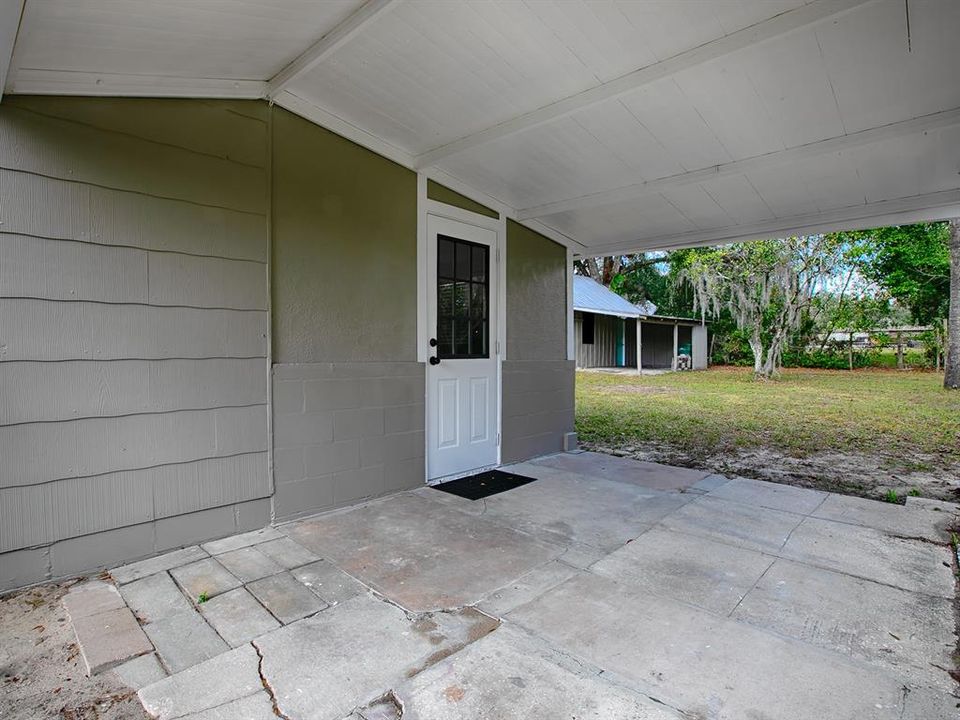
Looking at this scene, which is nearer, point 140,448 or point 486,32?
point 486,32

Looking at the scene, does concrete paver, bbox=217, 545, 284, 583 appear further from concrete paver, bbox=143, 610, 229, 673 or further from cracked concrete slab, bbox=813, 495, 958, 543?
cracked concrete slab, bbox=813, 495, 958, 543

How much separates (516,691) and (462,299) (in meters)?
3.11

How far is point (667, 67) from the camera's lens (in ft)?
8.32

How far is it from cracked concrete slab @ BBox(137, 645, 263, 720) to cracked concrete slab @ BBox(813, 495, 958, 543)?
342 centimetres

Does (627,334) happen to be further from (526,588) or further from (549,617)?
(549,617)

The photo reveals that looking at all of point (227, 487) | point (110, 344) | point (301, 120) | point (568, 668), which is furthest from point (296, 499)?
point (301, 120)

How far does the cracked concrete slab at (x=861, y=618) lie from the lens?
181cm

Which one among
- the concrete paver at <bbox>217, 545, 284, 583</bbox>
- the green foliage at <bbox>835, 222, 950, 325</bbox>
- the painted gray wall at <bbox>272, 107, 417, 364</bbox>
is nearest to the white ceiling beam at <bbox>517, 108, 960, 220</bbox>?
the painted gray wall at <bbox>272, 107, 417, 364</bbox>

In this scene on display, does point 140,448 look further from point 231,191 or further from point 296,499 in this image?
point 231,191

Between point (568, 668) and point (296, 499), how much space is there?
202 cm

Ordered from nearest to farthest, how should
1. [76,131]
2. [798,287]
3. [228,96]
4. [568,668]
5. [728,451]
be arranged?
[568,668] → [76,131] → [228,96] → [728,451] → [798,287]

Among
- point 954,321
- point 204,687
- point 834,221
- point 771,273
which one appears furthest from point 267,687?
point 954,321

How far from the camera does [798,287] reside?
13734mm

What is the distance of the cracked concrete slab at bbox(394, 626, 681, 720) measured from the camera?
4.99 feet
